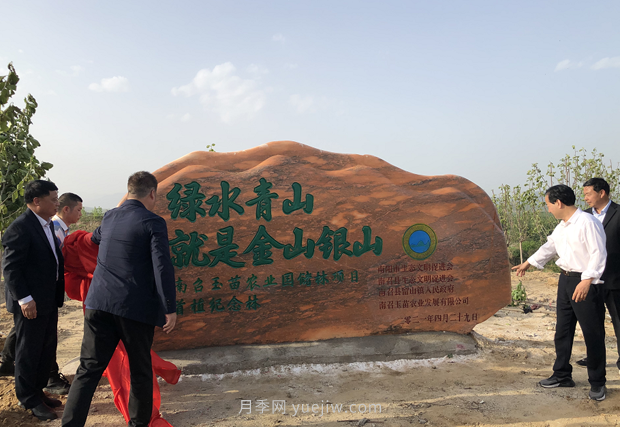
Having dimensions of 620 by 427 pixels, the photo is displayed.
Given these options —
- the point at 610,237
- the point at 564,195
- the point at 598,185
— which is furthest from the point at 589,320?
the point at 598,185

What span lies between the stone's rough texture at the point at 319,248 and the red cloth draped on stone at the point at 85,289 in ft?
2.08

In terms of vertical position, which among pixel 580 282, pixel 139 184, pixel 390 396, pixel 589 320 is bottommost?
pixel 390 396

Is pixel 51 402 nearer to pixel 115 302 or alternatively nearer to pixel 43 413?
pixel 43 413

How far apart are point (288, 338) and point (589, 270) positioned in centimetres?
248

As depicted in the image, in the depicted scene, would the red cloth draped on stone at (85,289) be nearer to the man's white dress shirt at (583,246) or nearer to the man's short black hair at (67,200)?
the man's short black hair at (67,200)

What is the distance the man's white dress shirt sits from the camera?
8.80ft

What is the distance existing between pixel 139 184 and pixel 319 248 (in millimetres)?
1842

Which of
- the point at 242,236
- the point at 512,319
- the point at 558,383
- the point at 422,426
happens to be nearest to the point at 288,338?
the point at 242,236

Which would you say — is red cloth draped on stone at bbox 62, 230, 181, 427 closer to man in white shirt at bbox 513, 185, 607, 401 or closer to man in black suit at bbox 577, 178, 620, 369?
man in white shirt at bbox 513, 185, 607, 401

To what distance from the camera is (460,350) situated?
12.2 feet

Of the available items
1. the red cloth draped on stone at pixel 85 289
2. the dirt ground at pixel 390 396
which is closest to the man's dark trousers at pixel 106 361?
the red cloth draped on stone at pixel 85 289

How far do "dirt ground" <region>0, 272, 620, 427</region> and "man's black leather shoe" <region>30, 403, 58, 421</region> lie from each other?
0.05 meters

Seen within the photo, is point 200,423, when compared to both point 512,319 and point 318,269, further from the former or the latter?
point 512,319

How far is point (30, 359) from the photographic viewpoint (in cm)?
248
